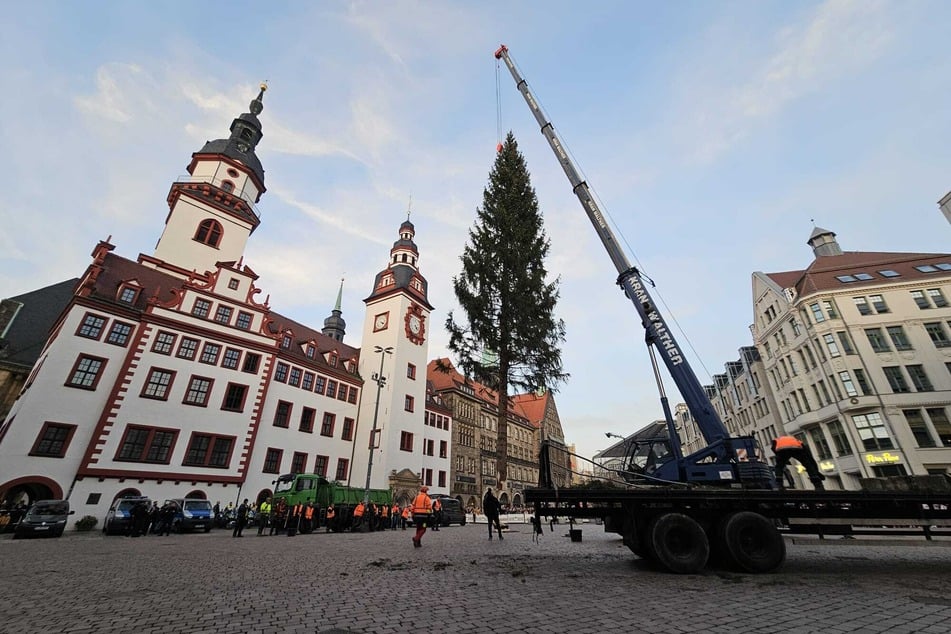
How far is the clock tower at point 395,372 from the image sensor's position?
3722 cm

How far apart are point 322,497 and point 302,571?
16185 mm

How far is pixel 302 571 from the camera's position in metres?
7.63

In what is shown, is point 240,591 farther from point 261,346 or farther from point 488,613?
point 261,346

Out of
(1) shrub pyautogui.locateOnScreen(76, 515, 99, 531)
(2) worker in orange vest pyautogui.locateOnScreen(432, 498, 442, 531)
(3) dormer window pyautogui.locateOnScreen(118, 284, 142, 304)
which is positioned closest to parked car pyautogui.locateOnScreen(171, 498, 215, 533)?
(1) shrub pyautogui.locateOnScreen(76, 515, 99, 531)

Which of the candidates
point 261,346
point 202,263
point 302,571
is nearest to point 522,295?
point 302,571

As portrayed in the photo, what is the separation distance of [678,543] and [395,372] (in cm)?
3458

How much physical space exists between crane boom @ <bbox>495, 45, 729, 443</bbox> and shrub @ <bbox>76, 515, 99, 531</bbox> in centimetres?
2890

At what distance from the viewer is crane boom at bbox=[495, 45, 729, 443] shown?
1079cm

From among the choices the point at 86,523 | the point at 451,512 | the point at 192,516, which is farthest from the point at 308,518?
the point at 86,523

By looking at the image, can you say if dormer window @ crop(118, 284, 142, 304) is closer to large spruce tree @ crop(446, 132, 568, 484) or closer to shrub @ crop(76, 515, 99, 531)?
shrub @ crop(76, 515, 99, 531)

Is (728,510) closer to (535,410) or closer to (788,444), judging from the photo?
(788,444)

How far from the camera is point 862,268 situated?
36250mm

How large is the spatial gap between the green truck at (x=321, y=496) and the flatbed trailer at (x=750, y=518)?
18.0 metres

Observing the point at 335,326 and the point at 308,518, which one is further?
the point at 335,326
